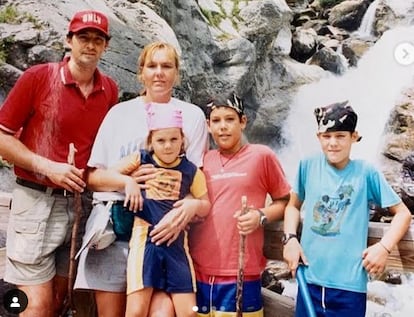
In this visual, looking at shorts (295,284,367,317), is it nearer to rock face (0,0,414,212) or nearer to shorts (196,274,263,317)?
shorts (196,274,263,317)

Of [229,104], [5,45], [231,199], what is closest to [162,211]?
[231,199]

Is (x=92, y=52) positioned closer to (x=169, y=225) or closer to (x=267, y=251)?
(x=169, y=225)

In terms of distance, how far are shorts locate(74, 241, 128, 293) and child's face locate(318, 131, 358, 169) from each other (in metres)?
0.53

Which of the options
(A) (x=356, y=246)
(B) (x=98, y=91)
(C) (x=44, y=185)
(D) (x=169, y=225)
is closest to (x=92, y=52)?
(B) (x=98, y=91)

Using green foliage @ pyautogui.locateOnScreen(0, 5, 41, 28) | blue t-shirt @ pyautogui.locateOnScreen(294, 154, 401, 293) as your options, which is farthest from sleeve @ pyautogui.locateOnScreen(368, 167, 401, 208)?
green foliage @ pyautogui.locateOnScreen(0, 5, 41, 28)

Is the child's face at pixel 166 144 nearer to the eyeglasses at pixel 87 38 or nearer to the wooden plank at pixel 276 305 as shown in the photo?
the eyeglasses at pixel 87 38

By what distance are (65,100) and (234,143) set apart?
42cm

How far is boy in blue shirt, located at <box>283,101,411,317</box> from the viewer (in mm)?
1210

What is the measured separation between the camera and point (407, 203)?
4.26 ft

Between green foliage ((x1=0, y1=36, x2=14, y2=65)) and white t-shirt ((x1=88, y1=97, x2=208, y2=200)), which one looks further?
green foliage ((x1=0, y1=36, x2=14, y2=65))

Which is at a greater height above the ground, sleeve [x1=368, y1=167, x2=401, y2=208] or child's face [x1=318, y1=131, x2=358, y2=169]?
child's face [x1=318, y1=131, x2=358, y2=169]

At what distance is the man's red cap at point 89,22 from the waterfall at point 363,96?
1.71 ft

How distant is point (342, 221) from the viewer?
1239 millimetres

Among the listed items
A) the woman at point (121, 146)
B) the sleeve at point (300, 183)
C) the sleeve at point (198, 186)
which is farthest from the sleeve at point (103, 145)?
Answer: the sleeve at point (300, 183)
